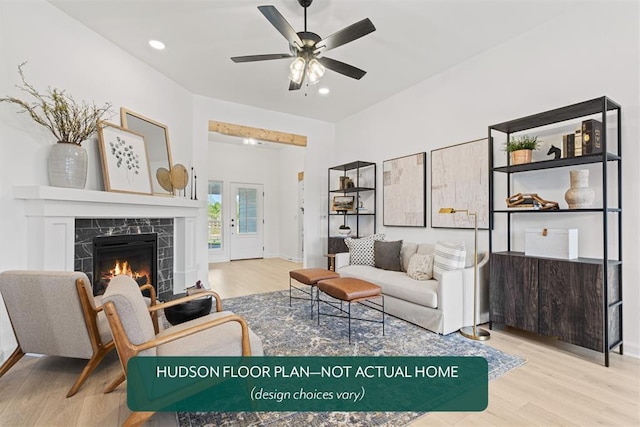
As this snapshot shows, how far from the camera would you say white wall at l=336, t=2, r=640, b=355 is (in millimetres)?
2424

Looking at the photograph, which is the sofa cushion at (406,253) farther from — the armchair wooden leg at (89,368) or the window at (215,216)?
the window at (215,216)

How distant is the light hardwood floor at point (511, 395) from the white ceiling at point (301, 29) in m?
3.02

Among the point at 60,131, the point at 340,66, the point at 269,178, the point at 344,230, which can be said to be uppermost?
the point at 340,66

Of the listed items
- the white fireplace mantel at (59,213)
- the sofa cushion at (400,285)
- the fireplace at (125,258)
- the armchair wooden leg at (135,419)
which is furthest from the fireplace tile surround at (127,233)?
the sofa cushion at (400,285)

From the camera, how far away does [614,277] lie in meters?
2.40

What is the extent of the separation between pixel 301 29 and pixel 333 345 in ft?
9.96

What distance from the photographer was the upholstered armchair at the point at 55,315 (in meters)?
1.91

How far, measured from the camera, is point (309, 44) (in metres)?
2.43

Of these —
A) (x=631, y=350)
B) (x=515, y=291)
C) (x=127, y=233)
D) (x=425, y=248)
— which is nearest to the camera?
(x=631, y=350)

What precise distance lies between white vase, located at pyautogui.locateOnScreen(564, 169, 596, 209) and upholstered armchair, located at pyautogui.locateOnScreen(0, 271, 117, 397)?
145 inches

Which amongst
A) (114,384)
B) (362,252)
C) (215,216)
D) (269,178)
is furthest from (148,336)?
(269,178)

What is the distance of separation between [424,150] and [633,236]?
2300 millimetres

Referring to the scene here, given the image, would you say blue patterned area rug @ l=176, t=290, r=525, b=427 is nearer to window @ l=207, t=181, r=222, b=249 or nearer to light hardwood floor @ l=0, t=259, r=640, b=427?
light hardwood floor @ l=0, t=259, r=640, b=427

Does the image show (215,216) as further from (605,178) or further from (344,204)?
(605,178)
